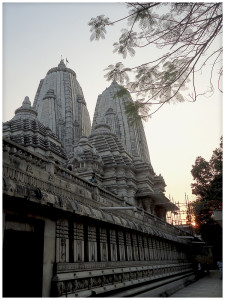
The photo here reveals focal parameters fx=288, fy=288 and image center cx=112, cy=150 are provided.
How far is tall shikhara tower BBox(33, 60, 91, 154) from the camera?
48.4 m

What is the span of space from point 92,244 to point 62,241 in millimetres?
2061

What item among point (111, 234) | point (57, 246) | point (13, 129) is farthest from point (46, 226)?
point (13, 129)

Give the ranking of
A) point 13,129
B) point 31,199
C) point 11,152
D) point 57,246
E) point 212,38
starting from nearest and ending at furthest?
point 212,38, point 31,199, point 11,152, point 57,246, point 13,129

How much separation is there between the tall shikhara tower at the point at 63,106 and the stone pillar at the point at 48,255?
37.3 metres

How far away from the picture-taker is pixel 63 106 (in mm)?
52156

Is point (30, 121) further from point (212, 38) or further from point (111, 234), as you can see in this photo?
point (212, 38)

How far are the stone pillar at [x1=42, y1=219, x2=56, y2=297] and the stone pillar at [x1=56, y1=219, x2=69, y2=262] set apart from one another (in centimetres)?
22

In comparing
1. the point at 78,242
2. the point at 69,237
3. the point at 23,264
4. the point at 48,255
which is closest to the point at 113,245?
the point at 78,242

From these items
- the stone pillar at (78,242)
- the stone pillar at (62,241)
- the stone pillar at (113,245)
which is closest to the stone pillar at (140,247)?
the stone pillar at (113,245)

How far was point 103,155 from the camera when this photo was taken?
3459cm

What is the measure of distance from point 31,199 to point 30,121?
2501 cm

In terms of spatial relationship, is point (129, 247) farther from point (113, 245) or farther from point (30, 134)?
point (30, 134)

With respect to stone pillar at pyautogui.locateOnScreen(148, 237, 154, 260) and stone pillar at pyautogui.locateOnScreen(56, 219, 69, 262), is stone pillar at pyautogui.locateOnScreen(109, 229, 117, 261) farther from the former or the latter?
stone pillar at pyautogui.locateOnScreen(148, 237, 154, 260)

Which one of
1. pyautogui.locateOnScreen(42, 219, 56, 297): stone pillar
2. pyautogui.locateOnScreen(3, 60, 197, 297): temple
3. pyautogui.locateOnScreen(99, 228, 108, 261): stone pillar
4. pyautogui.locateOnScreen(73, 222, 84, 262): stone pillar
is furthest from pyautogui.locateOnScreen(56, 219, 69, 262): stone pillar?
pyautogui.locateOnScreen(99, 228, 108, 261): stone pillar
